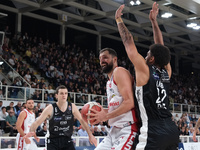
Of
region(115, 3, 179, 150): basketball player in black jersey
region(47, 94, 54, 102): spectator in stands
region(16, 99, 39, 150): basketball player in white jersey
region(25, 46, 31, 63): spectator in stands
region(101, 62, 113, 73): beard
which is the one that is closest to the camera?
region(115, 3, 179, 150): basketball player in black jersey

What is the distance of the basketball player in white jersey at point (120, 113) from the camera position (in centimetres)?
379

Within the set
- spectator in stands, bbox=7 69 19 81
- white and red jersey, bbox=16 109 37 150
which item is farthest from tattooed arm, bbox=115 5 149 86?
spectator in stands, bbox=7 69 19 81

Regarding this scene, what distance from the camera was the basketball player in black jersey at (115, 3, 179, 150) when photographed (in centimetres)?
353

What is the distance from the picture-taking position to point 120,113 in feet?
12.4

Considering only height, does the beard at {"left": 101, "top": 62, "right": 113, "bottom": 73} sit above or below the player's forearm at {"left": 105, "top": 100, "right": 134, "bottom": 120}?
above

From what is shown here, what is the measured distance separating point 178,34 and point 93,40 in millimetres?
6897

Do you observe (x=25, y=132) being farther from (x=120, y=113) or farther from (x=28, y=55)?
(x=28, y=55)

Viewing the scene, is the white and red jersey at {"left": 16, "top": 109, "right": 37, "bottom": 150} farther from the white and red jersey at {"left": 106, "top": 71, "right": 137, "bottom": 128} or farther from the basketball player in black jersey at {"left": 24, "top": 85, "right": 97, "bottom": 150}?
the white and red jersey at {"left": 106, "top": 71, "right": 137, "bottom": 128}

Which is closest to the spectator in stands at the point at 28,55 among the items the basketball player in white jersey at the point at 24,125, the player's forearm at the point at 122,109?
the basketball player in white jersey at the point at 24,125

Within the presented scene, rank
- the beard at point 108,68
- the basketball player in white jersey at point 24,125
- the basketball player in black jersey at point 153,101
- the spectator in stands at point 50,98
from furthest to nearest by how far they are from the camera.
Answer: the spectator in stands at point 50,98 → the basketball player in white jersey at point 24,125 → the beard at point 108,68 → the basketball player in black jersey at point 153,101

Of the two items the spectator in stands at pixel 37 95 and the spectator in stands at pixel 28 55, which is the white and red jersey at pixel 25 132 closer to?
the spectator in stands at pixel 37 95

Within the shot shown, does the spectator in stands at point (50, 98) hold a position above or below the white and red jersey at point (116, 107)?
above

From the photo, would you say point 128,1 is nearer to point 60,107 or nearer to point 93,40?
point 93,40

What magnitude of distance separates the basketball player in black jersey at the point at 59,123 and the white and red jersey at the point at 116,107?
2229 mm
